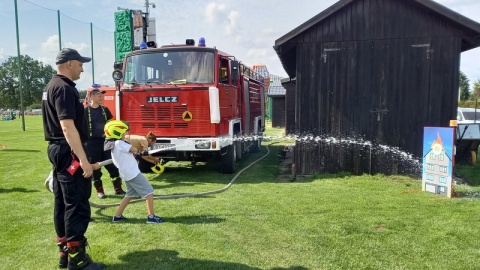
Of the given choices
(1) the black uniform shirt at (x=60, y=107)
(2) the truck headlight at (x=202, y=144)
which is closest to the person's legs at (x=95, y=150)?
(2) the truck headlight at (x=202, y=144)

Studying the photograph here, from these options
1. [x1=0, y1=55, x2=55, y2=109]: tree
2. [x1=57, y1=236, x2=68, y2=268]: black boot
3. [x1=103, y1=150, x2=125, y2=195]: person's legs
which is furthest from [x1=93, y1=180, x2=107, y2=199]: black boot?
[x1=0, y1=55, x2=55, y2=109]: tree

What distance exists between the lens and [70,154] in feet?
10.9

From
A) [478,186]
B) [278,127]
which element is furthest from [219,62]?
[278,127]

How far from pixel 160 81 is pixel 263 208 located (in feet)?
12.4

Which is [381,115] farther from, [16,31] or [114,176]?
[16,31]

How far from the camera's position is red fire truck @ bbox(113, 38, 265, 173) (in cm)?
747

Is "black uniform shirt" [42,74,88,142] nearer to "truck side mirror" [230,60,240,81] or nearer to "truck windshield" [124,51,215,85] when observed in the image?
"truck windshield" [124,51,215,85]

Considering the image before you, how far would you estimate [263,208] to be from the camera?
552 centimetres

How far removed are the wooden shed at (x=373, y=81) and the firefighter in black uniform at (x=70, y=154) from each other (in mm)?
5636

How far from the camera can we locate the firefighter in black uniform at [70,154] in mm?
3201

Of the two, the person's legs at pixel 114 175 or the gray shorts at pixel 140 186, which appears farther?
the person's legs at pixel 114 175

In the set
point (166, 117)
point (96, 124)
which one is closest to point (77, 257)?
point (96, 124)

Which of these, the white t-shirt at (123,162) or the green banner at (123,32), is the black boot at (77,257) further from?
the green banner at (123,32)

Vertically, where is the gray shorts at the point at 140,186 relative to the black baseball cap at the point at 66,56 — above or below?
below
